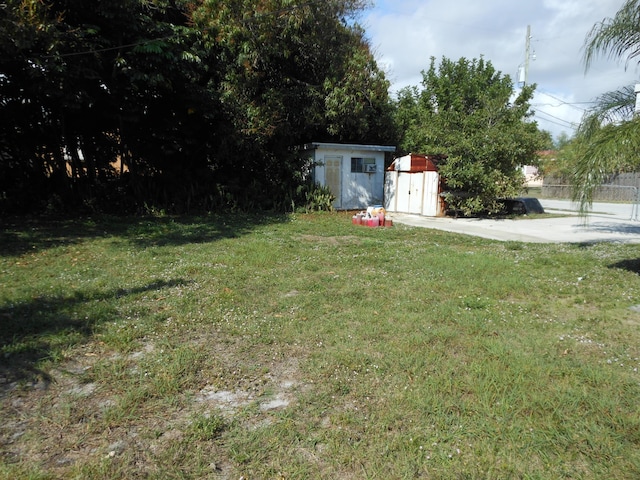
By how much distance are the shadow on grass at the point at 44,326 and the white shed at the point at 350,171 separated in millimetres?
11619

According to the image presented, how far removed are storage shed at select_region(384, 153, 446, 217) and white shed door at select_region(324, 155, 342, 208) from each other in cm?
220

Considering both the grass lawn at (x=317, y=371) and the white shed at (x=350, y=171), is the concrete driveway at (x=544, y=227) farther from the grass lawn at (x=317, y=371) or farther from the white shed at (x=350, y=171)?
the grass lawn at (x=317, y=371)

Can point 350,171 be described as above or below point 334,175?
above

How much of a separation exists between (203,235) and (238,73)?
6288 millimetres

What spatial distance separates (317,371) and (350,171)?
562 inches

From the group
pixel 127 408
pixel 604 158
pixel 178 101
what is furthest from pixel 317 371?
pixel 178 101

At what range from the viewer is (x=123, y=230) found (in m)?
10.1

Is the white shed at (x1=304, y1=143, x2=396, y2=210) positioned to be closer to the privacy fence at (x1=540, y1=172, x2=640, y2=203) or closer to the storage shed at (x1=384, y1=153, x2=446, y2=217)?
the storage shed at (x1=384, y1=153, x2=446, y2=217)

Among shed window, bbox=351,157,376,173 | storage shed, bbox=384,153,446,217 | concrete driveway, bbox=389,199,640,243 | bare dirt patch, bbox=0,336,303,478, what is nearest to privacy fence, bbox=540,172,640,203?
concrete driveway, bbox=389,199,640,243

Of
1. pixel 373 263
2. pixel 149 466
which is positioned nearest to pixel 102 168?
pixel 373 263

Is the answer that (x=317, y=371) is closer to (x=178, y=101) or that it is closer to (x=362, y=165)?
(x=178, y=101)

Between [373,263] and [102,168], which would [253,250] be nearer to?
[373,263]

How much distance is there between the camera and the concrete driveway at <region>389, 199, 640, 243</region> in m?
10.3

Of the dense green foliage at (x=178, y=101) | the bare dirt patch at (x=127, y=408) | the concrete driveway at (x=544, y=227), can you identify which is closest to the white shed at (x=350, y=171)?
the dense green foliage at (x=178, y=101)
